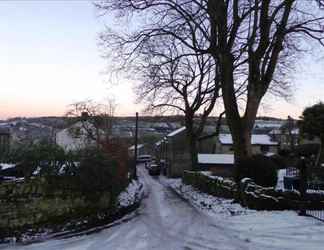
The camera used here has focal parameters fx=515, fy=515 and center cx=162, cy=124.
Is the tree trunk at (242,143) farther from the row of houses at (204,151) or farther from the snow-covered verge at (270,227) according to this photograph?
the row of houses at (204,151)

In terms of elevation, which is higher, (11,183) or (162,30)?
(162,30)

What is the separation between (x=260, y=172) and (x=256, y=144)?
204ft

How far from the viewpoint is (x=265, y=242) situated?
13.3m

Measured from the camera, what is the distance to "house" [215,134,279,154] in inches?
3159

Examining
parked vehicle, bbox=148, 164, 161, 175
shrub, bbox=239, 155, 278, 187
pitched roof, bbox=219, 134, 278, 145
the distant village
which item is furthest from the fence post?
pitched roof, bbox=219, 134, 278, 145

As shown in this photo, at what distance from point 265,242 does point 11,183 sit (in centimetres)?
890

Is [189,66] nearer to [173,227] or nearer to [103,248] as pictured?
[173,227]

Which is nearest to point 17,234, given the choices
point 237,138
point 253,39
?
point 237,138

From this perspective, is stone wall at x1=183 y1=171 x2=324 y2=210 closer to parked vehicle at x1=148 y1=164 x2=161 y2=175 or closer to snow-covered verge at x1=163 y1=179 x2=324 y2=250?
snow-covered verge at x1=163 y1=179 x2=324 y2=250

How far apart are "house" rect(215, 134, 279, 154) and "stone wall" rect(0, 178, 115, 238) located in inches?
2395

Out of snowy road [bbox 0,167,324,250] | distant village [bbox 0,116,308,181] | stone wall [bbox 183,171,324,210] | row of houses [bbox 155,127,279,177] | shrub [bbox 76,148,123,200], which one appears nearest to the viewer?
snowy road [bbox 0,167,324,250]

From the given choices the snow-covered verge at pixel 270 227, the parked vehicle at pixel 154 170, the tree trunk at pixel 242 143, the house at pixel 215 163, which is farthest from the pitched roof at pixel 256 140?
the snow-covered verge at pixel 270 227

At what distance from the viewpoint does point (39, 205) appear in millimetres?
17719

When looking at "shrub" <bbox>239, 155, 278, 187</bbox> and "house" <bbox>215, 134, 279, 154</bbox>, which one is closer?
"shrub" <bbox>239, 155, 278, 187</bbox>
